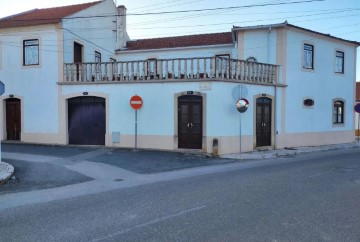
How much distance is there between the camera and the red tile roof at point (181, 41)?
848 inches

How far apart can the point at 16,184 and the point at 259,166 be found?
7589 mm

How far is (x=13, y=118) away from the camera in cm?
1748

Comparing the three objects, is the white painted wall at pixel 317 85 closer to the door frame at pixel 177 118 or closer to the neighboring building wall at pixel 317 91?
the neighboring building wall at pixel 317 91

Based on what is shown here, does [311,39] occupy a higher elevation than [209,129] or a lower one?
higher

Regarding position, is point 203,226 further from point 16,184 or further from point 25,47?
point 25,47

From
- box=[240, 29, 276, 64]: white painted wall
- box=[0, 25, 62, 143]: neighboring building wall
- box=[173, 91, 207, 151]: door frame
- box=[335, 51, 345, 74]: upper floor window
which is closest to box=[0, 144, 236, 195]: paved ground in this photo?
box=[173, 91, 207, 151]: door frame

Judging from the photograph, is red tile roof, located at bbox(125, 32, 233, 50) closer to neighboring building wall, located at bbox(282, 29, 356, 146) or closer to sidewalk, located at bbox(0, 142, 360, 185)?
neighboring building wall, located at bbox(282, 29, 356, 146)

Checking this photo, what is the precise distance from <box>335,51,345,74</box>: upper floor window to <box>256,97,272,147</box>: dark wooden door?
684 cm

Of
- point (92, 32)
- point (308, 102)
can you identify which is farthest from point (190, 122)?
point (92, 32)

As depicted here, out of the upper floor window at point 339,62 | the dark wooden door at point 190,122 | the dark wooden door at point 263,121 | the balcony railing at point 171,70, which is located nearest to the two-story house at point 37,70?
the balcony railing at point 171,70

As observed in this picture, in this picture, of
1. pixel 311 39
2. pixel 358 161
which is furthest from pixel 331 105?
pixel 358 161

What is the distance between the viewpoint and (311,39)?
18641mm

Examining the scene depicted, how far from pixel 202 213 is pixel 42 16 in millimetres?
16990

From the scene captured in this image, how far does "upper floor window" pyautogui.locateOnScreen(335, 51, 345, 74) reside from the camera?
2027cm
